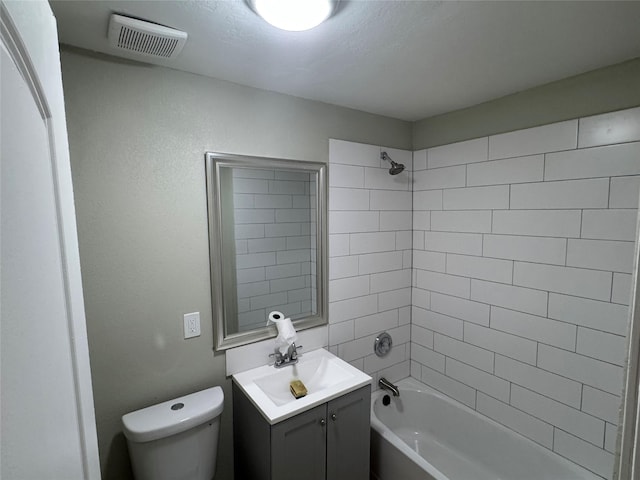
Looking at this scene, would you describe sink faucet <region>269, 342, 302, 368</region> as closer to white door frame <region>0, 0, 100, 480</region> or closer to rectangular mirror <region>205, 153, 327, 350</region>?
rectangular mirror <region>205, 153, 327, 350</region>

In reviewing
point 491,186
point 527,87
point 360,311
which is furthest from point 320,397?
point 527,87

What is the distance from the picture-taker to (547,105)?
1.62m

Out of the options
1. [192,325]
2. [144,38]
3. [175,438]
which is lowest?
[175,438]

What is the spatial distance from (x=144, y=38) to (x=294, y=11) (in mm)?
598

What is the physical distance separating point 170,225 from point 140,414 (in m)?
0.84

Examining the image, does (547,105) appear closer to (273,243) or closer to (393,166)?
(393,166)

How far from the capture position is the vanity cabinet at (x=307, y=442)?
53.6 inches

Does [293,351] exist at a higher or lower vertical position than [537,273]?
lower

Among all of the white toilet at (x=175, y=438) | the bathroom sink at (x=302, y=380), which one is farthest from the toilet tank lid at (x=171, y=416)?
the bathroom sink at (x=302, y=380)

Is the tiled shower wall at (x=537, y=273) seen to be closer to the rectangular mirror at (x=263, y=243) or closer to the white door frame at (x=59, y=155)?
the rectangular mirror at (x=263, y=243)

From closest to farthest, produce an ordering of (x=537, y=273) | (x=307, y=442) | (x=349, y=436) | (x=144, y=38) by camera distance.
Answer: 1. (x=144, y=38)
2. (x=307, y=442)
3. (x=349, y=436)
4. (x=537, y=273)

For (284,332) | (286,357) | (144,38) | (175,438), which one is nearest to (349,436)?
(286,357)

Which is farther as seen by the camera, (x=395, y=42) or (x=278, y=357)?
(x=278, y=357)

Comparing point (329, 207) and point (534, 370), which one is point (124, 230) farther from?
point (534, 370)
